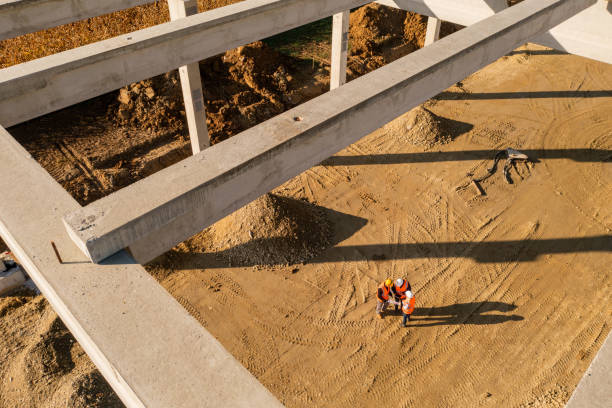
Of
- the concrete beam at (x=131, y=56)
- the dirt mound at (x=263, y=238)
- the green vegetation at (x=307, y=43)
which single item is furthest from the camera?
the green vegetation at (x=307, y=43)

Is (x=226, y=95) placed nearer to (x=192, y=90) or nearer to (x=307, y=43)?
(x=192, y=90)

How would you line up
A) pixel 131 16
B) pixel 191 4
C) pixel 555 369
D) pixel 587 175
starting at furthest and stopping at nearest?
pixel 131 16 → pixel 587 175 → pixel 191 4 → pixel 555 369

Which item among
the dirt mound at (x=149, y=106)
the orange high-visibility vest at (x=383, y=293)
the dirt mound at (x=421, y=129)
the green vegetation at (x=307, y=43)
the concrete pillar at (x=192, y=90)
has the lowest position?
the orange high-visibility vest at (x=383, y=293)

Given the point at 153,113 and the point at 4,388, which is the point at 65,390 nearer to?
the point at 4,388

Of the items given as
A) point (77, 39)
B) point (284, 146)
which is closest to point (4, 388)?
point (284, 146)

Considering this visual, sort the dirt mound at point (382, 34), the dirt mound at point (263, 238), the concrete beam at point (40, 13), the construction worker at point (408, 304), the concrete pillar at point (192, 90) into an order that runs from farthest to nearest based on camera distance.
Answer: the dirt mound at point (382, 34) → the dirt mound at point (263, 238) → the concrete pillar at point (192, 90) → the concrete beam at point (40, 13) → the construction worker at point (408, 304)

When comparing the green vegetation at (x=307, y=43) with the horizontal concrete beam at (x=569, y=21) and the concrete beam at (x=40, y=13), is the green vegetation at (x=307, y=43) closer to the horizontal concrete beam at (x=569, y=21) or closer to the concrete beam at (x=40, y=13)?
the horizontal concrete beam at (x=569, y=21)

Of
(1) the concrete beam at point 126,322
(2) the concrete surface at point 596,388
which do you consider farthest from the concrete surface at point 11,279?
(2) the concrete surface at point 596,388
